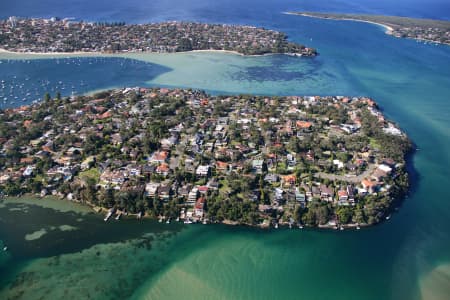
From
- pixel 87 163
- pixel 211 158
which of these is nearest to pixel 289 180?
pixel 211 158

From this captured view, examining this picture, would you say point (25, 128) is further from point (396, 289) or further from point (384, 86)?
point (384, 86)

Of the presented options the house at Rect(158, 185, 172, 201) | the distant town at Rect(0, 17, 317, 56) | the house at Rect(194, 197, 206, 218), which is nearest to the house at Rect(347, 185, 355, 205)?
the house at Rect(194, 197, 206, 218)

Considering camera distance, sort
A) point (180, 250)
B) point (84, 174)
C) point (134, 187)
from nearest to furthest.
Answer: point (180, 250), point (134, 187), point (84, 174)


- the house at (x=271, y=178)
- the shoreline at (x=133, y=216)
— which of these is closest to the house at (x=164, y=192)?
the shoreline at (x=133, y=216)

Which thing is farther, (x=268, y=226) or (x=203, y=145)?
(x=203, y=145)

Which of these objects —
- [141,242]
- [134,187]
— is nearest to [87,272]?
[141,242]

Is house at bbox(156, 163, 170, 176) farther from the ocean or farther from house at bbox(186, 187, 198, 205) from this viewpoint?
the ocean
